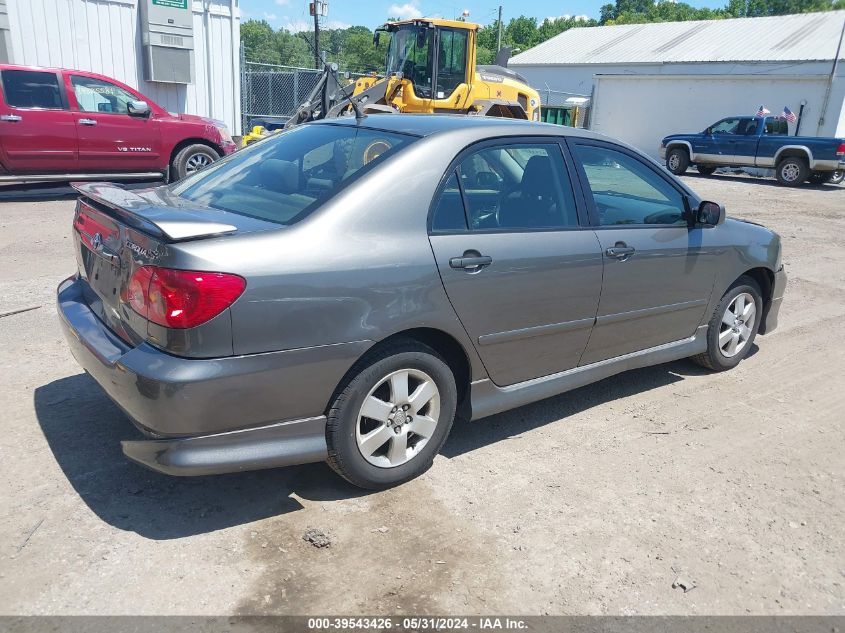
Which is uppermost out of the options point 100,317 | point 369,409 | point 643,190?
point 643,190

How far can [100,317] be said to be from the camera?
332 centimetres

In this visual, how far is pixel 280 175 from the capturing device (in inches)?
144

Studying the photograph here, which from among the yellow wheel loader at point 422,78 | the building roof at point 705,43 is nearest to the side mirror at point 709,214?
the yellow wheel loader at point 422,78

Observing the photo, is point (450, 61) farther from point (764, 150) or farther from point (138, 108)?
point (764, 150)

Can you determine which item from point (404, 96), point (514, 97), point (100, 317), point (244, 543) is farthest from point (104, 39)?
point (244, 543)

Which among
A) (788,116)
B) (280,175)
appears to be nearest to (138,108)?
(280,175)

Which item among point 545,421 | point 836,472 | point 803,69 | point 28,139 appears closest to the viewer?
point 836,472

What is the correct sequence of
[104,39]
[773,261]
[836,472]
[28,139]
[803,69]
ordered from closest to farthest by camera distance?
[836,472] → [773,261] → [28,139] → [104,39] → [803,69]

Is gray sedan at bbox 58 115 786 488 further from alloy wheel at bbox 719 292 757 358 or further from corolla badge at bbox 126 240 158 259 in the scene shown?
alloy wheel at bbox 719 292 757 358

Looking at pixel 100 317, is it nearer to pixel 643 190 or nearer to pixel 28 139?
pixel 643 190

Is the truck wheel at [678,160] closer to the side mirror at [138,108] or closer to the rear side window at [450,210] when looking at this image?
the side mirror at [138,108]

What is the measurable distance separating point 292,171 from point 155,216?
825 mm

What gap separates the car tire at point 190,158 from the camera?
11.9 m

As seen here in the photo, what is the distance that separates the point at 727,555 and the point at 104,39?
15826mm
